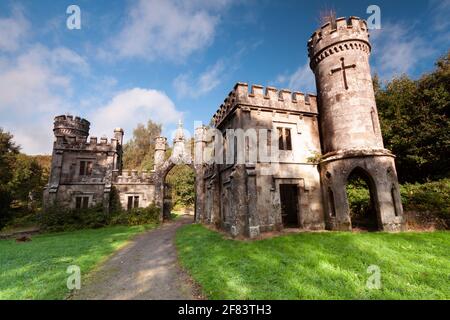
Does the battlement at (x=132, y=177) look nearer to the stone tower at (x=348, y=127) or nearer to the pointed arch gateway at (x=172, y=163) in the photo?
the pointed arch gateway at (x=172, y=163)

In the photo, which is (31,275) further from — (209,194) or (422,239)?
(422,239)

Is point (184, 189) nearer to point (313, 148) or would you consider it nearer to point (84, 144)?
point (84, 144)

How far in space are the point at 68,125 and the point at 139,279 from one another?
25185mm

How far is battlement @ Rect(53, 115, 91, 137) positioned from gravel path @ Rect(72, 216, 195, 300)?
21399mm

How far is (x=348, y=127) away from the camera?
12.1 meters

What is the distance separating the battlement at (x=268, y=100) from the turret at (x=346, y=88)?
1020mm

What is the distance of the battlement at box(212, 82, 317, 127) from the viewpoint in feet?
40.7

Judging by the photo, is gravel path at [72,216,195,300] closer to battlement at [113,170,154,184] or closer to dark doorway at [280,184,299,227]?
dark doorway at [280,184,299,227]

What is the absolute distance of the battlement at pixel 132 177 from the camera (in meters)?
23.2

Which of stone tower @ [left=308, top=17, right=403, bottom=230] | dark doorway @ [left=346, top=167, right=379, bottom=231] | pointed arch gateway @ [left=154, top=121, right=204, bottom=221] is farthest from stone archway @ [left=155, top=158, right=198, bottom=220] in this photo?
dark doorway @ [left=346, top=167, right=379, bottom=231]

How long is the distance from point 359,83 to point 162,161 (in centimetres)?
2003

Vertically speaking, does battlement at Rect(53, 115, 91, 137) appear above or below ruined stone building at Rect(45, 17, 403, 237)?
above

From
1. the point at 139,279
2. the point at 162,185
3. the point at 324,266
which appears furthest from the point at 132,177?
the point at 324,266
